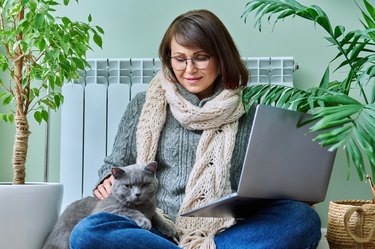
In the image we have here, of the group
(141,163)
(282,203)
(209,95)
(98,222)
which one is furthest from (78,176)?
(282,203)

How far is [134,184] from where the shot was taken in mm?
1419

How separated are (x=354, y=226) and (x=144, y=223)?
0.78 meters

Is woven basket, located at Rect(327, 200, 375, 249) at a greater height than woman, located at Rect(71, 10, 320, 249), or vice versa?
woman, located at Rect(71, 10, 320, 249)

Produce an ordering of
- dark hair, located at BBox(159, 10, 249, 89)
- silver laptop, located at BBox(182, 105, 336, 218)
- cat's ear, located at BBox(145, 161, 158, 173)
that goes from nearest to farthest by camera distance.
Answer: silver laptop, located at BBox(182, 105, 336, 218), cat's ear, located at BBox(145, 161, 158, 173), dark hair, located at BBox(159, 10, 249, 89)

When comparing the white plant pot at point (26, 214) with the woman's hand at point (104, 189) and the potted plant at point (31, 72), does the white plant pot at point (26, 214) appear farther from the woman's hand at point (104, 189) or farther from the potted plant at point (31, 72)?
the woman's hand at point (104, 189)

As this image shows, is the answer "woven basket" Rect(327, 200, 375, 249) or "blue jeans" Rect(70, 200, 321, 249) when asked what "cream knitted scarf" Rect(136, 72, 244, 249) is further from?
"woven basket" Rect(327, 200, 375, 249)

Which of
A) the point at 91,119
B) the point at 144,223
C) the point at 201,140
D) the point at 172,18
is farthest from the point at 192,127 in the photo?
the point at 172,18

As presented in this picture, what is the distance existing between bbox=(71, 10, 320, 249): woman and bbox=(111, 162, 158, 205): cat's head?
112 millimetres

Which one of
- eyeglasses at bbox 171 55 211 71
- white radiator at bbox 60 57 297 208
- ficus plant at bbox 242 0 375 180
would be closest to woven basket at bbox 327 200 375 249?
ficus plant at bbox 242 0 375 180

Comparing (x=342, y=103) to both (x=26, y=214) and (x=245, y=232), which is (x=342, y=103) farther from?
(x=26, y=214)

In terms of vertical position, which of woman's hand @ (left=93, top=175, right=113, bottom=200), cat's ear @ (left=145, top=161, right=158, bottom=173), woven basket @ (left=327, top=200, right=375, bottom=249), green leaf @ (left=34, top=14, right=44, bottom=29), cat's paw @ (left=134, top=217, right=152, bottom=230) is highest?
green leaf @ (left=34, top=14, right=44, bottom=29)

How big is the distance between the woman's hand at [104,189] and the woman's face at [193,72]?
394 mm

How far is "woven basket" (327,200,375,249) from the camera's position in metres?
1.71

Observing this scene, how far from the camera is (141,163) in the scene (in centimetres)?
162
